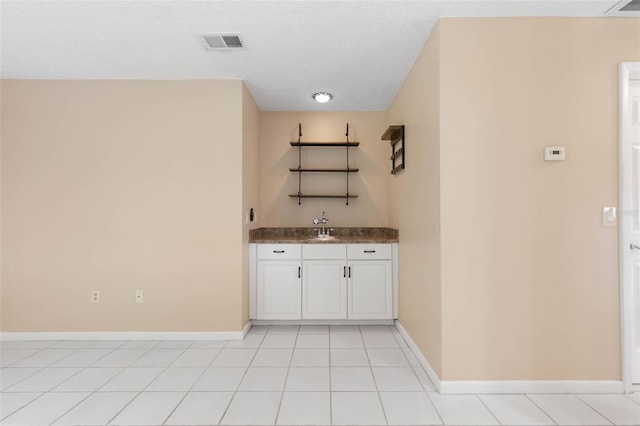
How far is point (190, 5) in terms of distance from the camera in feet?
6.70

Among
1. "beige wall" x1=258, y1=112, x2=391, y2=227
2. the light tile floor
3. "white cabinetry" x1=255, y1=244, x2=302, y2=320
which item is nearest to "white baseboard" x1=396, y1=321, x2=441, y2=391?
the light tile floor

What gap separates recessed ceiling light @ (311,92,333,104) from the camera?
3.46 m

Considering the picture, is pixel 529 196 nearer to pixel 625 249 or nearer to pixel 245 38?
pixel 625 249

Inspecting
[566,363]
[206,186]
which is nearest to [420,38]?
[206,186]

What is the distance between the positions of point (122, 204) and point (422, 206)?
2735 millimetres

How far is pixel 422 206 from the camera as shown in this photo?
2539mm

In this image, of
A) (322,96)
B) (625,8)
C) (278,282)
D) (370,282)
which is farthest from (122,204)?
(625,8)

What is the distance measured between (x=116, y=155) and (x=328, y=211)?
2.34 meters

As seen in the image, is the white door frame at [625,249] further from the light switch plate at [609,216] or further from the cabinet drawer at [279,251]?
the cabinet drawer at [279,251]

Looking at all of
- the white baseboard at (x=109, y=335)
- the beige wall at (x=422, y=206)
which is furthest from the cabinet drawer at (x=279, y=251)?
the beige wall at (x=422, y=206)

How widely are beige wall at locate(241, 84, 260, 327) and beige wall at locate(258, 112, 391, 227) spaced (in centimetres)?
22

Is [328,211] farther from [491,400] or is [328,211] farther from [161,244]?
[491,400]

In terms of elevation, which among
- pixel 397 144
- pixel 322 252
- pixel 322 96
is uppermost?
pixel 322 96

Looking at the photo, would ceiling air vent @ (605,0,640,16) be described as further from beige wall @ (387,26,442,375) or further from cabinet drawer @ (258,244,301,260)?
cabinet drawer @ (258,244,301,260)
